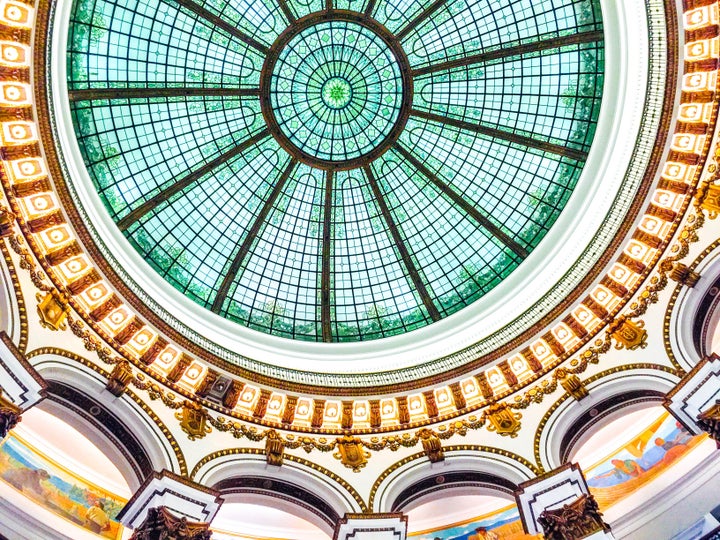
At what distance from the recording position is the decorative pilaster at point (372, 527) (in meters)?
13.4

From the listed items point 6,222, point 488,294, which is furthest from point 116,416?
point 488,294

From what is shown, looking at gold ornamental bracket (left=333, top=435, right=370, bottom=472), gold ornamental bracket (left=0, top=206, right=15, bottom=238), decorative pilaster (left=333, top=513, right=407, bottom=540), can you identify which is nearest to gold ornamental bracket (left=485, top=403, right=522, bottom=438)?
gold ornamental bracket (left=333, top=435, right=370, bottom=472)

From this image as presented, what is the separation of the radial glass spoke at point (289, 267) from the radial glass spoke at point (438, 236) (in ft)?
8.05

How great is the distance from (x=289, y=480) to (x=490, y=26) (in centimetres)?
1375

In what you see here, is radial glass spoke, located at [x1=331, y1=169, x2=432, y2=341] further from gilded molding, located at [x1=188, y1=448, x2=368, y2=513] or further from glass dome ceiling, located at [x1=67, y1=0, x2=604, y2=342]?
gilded molding, located at [x1=188, y1=448, x2=368, y2=513]

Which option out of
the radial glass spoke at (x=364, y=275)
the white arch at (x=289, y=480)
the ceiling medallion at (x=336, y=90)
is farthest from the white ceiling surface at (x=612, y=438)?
the ceiling medallion at (x=336, y=90)

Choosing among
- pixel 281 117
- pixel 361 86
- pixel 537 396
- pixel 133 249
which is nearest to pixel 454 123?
pixel 361 86

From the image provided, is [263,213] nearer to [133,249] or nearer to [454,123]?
[133,249]

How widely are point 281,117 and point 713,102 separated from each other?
11.7 meters

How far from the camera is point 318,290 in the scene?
64.8ft

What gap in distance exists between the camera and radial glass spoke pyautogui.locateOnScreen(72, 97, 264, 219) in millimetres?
16328

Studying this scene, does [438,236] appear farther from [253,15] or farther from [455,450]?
[253,15]

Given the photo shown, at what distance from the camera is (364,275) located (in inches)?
782

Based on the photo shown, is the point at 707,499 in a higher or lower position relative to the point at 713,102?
A: lower
